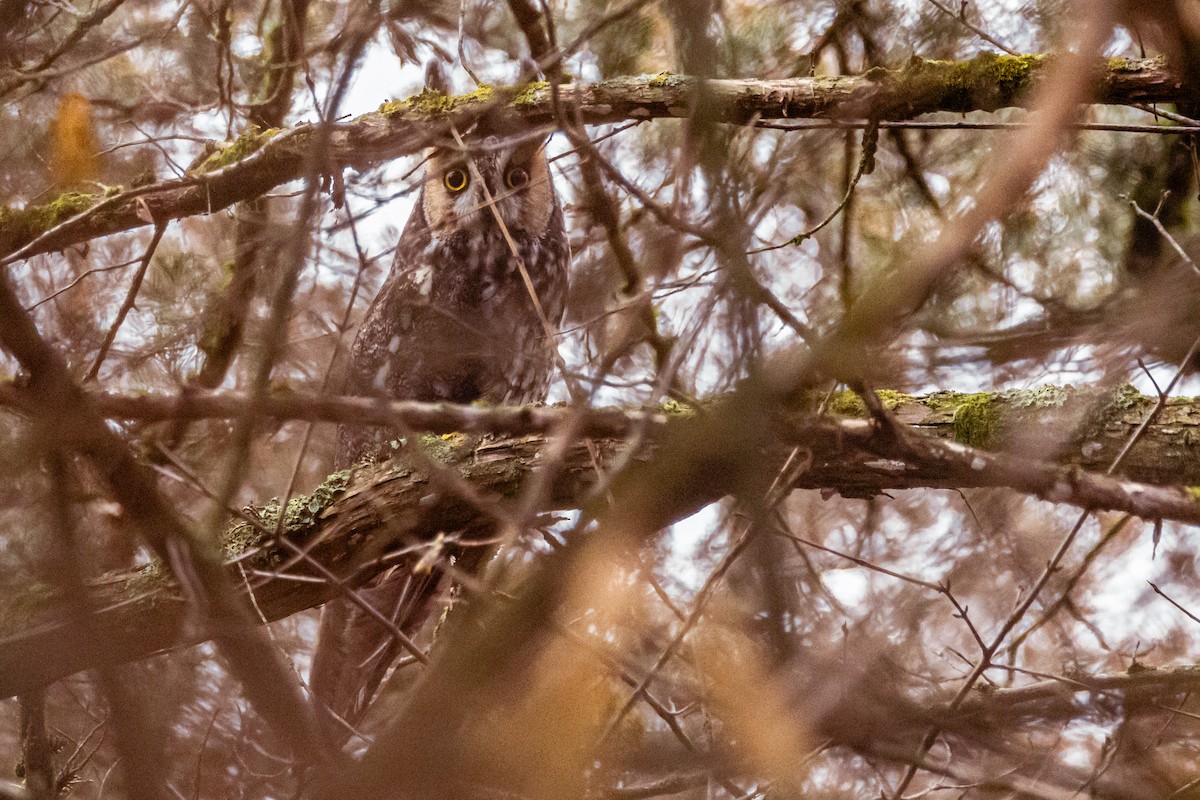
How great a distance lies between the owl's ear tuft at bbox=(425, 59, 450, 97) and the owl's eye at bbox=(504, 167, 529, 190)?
1.54 feet

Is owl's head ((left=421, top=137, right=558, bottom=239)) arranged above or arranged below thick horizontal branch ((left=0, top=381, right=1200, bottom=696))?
above

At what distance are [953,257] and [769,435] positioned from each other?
19.0 inches

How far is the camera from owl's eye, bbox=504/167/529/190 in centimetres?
369

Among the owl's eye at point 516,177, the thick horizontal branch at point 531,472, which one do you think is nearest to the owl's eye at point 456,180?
the owl's eye at point 516,177

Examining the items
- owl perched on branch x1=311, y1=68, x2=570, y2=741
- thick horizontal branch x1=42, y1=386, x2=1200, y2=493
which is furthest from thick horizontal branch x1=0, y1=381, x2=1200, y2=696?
owl perched on branch x1=311, y1=68, x2=570, y2=741

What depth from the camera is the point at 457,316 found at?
11.5ft

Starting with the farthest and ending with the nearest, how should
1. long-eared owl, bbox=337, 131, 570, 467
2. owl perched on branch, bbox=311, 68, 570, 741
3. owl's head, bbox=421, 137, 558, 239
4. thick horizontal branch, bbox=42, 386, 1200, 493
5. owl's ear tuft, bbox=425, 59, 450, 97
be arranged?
owl's head, bbox=421, 137, 558, 239 → long-eared owl, bbox=337, 131, 570, 467 → owl's ear tuft, bbox=425, 59, 450, 97 → owl perched on branch, bbox=311, 68, 570, 741 → thick horizontal branch, bbox=42, 386, 1200, 493

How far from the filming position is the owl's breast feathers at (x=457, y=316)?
3.33 meters

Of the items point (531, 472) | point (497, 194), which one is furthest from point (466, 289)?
point (531, 472)

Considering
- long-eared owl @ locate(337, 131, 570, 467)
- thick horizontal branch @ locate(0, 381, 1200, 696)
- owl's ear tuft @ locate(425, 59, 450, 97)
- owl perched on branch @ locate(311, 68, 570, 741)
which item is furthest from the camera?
long-eared owl @ locate(337, 131, 570, 467)

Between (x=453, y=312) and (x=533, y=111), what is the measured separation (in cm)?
81

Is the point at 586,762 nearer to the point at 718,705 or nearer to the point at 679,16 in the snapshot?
the point at 718,705

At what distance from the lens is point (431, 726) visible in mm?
972

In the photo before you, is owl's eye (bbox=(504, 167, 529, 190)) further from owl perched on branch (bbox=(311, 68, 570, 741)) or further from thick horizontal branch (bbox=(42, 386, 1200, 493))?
thick horizontal branch (bbox=(42, 386, 1200, 493))
